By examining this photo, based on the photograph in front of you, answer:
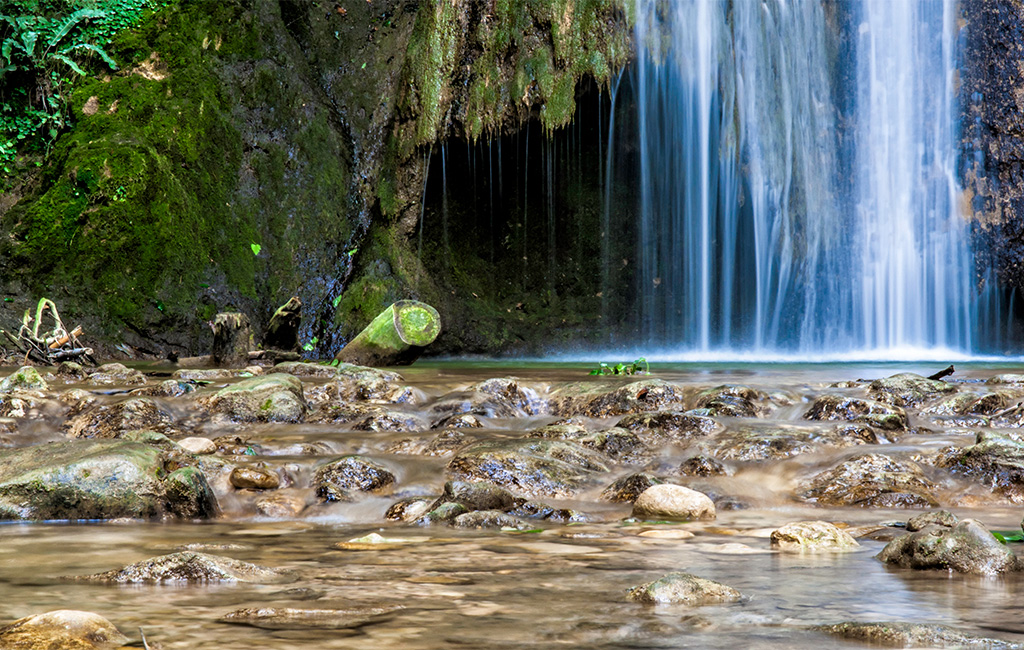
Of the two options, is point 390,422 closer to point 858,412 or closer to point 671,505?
point 671,505

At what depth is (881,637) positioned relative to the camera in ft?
6.40

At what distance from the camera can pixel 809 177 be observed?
15.0m

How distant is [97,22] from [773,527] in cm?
1298

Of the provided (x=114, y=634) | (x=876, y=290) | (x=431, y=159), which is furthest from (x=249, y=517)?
(x=876, y=290)

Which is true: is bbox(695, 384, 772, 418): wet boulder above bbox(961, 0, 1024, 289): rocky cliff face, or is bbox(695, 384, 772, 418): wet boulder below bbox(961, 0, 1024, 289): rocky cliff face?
below

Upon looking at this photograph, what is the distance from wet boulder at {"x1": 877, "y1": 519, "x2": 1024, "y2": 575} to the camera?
8.84 feet

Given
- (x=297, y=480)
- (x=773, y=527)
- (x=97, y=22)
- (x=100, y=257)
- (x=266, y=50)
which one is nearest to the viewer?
(x=773, y=527)

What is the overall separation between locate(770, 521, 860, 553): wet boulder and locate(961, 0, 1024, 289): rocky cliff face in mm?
13381

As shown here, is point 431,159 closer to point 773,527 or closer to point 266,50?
point 266,50

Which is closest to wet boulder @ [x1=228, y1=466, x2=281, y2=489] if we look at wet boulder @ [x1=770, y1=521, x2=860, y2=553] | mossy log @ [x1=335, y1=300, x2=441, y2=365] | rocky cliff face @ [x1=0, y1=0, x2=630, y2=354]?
wet boulder @ [x1=770, y1=521, x2=860, y2=553]

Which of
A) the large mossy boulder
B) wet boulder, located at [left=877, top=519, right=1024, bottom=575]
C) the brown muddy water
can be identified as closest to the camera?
the brown muddy water

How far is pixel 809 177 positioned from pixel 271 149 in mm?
8782

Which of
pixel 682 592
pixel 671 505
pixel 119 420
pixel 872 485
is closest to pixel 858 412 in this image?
pixel 872 485

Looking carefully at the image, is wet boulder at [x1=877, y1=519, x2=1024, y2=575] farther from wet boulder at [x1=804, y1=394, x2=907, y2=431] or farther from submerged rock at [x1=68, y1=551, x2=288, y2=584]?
wet boulder at [x1=804, y1=394, x2=907, y2=431]
